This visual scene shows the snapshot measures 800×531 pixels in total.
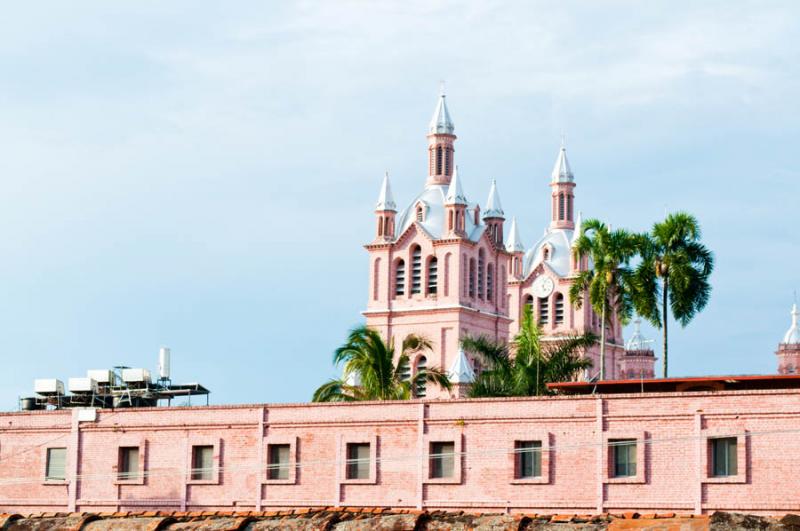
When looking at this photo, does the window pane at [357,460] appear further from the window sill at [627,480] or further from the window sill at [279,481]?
the window sill at [627,480]

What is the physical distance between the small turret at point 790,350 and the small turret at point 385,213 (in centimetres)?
5130

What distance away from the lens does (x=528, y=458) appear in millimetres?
43938

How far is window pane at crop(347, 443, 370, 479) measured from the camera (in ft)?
151

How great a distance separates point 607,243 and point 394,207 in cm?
4531

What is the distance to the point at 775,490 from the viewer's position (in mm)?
39938

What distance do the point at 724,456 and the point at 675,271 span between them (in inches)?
683

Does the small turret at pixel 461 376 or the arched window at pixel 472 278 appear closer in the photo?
the small turret at pixel 461 376

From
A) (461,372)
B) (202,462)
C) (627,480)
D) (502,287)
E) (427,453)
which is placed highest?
(502,287)

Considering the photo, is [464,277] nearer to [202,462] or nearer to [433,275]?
[433,275]

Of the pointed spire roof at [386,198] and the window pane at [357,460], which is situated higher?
the pointed spire roof at [386,198]

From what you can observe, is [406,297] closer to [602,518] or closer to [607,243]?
[607,243]

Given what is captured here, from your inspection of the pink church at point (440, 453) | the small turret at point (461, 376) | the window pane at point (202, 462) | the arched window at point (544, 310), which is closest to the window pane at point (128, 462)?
the pink church at point (440, 453)

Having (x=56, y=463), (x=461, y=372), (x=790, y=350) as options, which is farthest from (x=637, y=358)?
(x=56, y=463)

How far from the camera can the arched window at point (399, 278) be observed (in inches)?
4016
